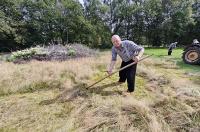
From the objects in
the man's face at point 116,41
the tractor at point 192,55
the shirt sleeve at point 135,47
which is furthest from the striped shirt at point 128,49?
the tractor at point 192,55

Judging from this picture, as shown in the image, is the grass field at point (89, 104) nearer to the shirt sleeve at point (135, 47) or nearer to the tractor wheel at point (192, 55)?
the shirt sleeve at point (135, 47)

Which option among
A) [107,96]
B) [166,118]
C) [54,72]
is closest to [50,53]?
[54,72]

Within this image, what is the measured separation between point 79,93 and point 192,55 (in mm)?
6556

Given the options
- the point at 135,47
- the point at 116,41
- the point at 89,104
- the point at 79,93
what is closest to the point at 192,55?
the point at 135,47

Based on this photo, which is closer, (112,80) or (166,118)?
(166,118)

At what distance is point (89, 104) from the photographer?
3645mm

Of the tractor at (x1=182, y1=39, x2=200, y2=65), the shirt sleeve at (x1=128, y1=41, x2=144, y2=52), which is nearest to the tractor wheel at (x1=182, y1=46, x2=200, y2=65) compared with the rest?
the tractor at (x1=182, y1=39, x2=200, y2=65)

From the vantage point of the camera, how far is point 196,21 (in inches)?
1147

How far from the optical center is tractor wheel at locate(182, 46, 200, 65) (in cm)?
866

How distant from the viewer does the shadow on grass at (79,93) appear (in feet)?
12.9

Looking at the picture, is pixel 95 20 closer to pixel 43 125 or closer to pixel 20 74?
pixel 20 74

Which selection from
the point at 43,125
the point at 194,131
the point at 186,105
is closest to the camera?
the point at 194,131

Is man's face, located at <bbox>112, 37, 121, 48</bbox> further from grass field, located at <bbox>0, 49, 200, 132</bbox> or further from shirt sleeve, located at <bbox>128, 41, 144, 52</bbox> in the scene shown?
grass field, located at <bbox>0, 49, 200, 132</bbox>

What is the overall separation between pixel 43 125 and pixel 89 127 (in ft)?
2.32
